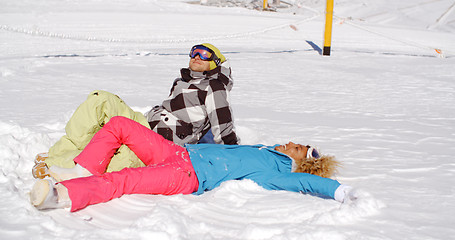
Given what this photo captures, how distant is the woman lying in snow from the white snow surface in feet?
0.20

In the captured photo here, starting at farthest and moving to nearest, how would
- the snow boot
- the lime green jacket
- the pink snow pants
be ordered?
the lime green jacket → the pink snow pants → the snow boot

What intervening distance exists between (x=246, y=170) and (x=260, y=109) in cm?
192

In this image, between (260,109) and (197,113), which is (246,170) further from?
(260,109)

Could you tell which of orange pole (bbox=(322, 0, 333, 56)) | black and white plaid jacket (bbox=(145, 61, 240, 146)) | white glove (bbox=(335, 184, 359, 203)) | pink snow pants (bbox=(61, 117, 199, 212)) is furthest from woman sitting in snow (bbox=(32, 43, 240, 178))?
orange pole (bbox=(322, 0, 333, 56))

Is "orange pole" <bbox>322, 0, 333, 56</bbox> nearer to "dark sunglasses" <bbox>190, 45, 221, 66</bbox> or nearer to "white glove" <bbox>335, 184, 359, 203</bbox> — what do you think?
"dark sunglasses" <bbox>190, 45, 221, 66</bbox>

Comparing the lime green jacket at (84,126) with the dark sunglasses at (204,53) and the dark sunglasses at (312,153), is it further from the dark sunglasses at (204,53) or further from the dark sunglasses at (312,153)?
the dark sunglasses at (312,153)

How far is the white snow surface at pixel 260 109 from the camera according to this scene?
75.5 inches

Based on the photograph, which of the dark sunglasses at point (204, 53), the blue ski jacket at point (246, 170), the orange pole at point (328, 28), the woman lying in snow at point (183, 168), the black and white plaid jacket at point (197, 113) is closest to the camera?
the woman lying in snow at point (183, 168)

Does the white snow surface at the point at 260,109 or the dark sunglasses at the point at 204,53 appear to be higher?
the dark sunglasses at the point at 204,53

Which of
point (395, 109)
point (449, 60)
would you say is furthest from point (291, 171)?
point (449, 60)

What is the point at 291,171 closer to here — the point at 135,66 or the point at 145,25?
the point at 135,66

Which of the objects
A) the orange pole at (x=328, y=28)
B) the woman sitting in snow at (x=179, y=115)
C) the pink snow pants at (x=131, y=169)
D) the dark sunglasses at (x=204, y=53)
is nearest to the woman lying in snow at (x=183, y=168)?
the pink snow pants at (x=131, y=169)

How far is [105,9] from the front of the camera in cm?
1049

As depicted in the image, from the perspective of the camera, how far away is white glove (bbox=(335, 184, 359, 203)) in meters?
2.14
